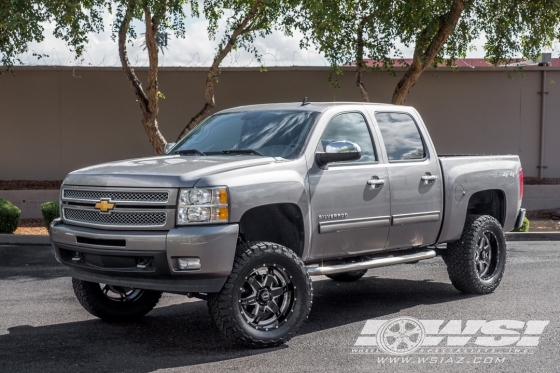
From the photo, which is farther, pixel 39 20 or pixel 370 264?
pixel 39 20

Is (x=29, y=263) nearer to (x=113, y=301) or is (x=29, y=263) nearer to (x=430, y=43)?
(x=113, y=301)

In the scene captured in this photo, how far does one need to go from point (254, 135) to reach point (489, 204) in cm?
336

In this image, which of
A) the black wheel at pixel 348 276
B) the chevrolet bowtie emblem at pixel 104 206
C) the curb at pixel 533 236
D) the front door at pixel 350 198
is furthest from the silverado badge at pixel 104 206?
Answer: the curb at pixel 533 236

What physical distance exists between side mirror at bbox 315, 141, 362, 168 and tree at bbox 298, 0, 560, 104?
7.71 metres

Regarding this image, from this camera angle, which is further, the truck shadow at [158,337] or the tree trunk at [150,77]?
the tree trunk at [150,77]

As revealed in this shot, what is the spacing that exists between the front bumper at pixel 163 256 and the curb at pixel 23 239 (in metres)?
7.61

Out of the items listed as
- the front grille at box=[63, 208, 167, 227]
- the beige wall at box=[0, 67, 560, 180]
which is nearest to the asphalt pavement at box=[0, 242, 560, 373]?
the front grille at box=[63, 208, 167, 227]

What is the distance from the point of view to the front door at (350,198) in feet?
24.3

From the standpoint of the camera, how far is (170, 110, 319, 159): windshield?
25.1ft

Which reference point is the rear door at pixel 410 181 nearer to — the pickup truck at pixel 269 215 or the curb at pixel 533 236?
the pickup truck at pixel 269 215

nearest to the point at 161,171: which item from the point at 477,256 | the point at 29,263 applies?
the point at 477,256

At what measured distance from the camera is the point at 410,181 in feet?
27.3

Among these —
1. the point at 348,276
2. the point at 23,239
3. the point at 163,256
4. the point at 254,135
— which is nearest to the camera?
the point at 163,256

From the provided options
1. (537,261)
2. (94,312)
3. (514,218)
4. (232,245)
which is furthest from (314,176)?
(537,261)
